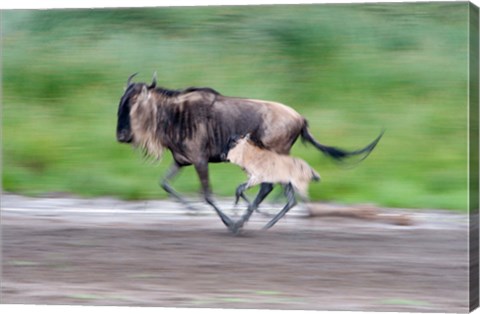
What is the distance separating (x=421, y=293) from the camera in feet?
38.3

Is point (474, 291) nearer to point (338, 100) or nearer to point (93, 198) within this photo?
point (338, 100)

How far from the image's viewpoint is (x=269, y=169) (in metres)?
12.1

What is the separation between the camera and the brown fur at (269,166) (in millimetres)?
12078

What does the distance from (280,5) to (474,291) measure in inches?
109

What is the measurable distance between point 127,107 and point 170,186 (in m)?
0.74

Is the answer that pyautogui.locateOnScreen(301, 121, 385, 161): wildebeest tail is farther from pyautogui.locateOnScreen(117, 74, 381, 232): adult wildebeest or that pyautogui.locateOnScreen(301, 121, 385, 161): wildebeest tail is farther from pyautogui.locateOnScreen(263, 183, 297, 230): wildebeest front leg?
pyautogui.locateOnScreen(263, 183, 297, 230): wildebeest front leg

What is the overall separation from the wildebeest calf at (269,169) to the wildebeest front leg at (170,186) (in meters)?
0.41

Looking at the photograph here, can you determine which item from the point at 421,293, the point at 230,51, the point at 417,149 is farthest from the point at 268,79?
the point at 421,293

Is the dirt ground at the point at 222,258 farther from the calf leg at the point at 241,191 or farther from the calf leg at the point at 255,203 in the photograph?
the calf leg at the point at 241,191

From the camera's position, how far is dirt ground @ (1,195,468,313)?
11.8m

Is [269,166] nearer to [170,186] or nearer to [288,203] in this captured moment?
[288,203]

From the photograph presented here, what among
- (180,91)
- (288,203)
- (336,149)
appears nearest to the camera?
(336,149)

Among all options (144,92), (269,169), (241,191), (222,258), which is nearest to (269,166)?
(269,169)

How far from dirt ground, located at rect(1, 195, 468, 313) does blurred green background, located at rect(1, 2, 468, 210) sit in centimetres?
20
